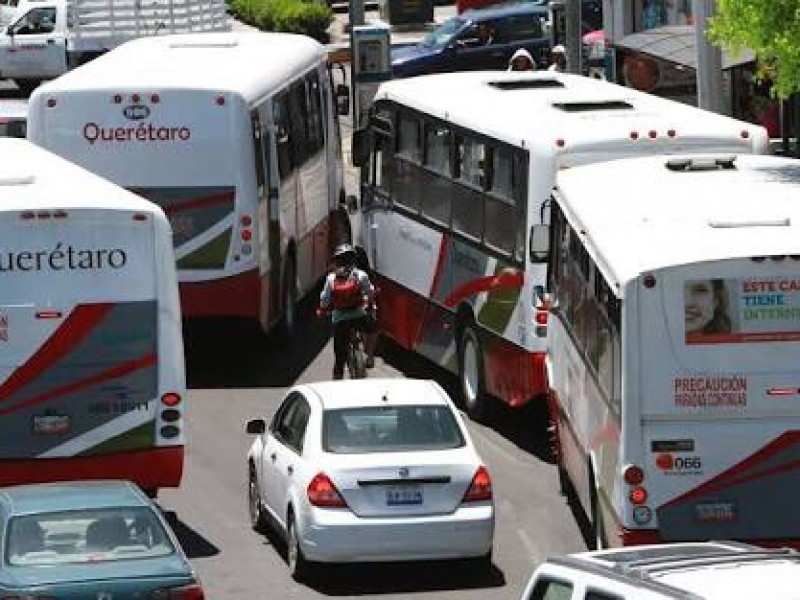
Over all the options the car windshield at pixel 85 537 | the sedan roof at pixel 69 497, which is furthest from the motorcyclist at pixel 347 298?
the car windshield at pixel 85 537

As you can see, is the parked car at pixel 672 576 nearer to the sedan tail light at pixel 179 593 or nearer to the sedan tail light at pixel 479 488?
the sedan tail light at pixel 179 593

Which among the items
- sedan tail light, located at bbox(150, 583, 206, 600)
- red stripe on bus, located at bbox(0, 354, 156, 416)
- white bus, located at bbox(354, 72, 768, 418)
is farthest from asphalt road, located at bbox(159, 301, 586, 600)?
sedan tail light, located at bbox(150, 583, 206, 600)

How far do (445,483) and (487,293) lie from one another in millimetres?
6096

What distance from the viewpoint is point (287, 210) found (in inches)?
1118

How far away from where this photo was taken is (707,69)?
2992 centimetres

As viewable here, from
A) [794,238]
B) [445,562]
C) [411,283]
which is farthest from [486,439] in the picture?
[794,238]

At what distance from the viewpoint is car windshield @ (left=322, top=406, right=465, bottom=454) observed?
60.2 ft

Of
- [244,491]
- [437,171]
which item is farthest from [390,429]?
[437,171]

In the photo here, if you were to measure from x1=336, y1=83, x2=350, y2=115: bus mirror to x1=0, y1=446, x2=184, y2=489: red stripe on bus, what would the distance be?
15255 millimetres

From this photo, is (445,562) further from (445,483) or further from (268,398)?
(268,398)

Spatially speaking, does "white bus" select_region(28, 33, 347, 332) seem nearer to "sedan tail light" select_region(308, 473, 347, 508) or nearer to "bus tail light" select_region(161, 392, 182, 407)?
"bus tail light" select_region(161, 392, 182, 407)

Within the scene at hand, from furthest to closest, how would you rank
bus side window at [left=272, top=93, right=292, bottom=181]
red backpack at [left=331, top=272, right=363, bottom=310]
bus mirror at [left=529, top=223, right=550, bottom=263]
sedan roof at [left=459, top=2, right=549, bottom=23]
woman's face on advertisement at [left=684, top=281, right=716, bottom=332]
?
sedan roof at [left=459, top=2, right=549, bottom=23], bus side window at [left=272, top=93, right=292, bottom=181], red backpack at [left=331, top=272, right=363, bottom=310], bus mirror at [left=529, top=223, right=550, bottom=263], woman's face on advertisement at [left=684, top=281, right=716, bottom=332]

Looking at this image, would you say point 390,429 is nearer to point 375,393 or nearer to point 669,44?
point 375,393

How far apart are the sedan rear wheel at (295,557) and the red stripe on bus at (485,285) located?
507 cm
